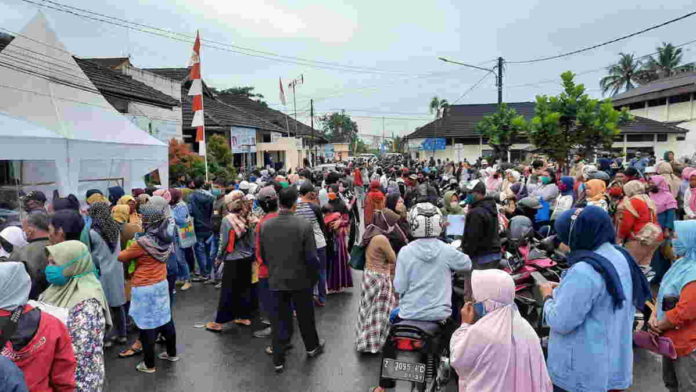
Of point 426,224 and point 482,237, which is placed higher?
point 426,224

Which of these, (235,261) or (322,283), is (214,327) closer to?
(235,261)

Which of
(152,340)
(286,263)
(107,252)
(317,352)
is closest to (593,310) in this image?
(286,263)

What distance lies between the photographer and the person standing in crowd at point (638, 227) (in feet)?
22.0

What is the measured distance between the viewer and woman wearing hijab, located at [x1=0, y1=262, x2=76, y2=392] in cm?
266

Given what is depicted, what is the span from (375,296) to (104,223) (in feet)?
10.6

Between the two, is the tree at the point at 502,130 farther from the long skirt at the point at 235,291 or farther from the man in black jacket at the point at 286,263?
the man in black jacket at the point at 286,263

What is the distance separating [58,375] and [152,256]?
2.16 metres

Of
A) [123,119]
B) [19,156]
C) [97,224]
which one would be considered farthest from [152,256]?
[123,119]

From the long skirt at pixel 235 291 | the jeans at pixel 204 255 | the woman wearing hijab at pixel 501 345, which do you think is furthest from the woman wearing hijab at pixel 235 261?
the woman wearing hijab at pixel 501 345

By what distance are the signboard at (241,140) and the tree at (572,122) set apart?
1604cm

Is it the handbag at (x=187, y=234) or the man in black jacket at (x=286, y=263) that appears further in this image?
the handbag at (x=187, y=234)

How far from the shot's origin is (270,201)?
5996 millimetres

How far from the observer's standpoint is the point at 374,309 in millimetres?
5660

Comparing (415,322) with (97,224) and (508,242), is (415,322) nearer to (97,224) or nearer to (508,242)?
(508,242)
